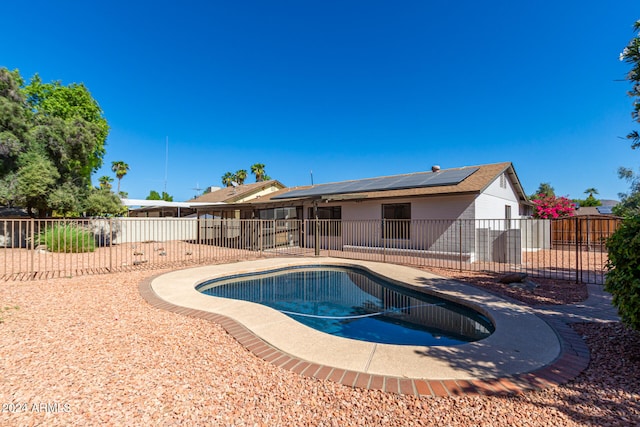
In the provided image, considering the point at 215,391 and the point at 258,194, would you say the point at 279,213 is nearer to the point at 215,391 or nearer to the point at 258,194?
the point at 258,194

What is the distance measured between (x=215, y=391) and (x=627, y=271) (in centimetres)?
521

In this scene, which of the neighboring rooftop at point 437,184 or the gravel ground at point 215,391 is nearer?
the gravel ground at point 215,391

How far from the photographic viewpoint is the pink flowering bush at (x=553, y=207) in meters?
19.0

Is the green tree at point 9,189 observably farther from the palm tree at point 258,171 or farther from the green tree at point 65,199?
the palm tree at point 258,171

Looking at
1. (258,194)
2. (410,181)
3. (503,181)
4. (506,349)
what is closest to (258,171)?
(258,194)

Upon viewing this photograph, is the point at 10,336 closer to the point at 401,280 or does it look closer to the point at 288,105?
the point at 401,280

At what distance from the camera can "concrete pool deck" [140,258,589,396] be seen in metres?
3.07

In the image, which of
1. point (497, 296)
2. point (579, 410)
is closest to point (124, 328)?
point (579, 410)

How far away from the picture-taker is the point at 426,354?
3756 millimetres

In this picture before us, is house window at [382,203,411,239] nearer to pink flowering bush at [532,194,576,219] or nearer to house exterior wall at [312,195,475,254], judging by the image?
house exterior wall at [312,195,475,254]

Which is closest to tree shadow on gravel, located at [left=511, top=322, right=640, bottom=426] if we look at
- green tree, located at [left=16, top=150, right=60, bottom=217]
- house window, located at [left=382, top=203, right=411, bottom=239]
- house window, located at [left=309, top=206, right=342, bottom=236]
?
house window, located at [left=382, top=203, right=411, bottom=239]

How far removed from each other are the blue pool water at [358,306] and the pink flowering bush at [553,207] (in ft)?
53.4

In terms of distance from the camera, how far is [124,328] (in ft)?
15.3

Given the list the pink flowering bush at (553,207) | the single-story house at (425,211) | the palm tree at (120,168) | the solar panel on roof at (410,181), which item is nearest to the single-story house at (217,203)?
the single-story house at (425,211)
